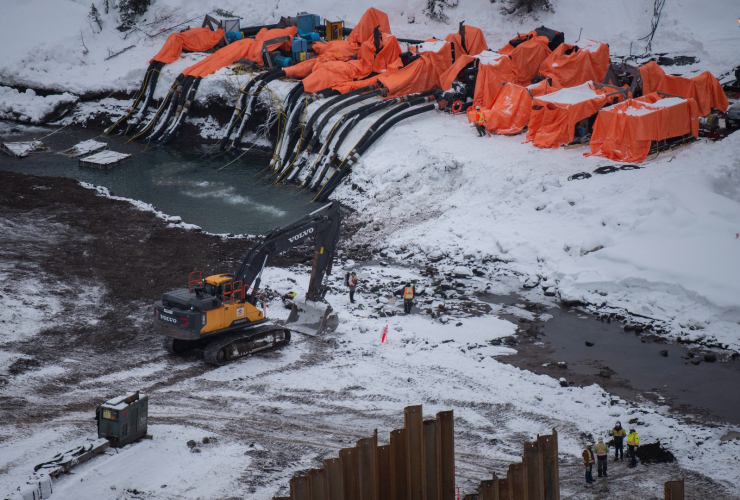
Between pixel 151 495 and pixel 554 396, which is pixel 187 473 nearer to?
pixel 151 495

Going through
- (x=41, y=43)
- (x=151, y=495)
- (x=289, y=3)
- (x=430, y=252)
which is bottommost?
(x=151, y=495)

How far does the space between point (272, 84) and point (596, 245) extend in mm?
17310

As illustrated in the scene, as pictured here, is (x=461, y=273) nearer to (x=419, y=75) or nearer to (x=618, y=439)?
(x=618, y=439)

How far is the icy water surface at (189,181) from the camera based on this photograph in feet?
86.1

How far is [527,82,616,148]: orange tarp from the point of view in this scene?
26.8 m

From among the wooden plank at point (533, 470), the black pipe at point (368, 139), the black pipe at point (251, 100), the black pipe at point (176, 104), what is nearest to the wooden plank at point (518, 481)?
the wooden plank at point (533, 470)

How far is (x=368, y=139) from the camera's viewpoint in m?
28.9

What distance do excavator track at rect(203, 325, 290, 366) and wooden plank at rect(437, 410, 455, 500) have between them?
7.17m

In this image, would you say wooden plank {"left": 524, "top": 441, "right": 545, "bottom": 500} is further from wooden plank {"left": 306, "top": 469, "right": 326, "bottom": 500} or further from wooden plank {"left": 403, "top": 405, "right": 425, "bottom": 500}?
wooden plank {"left": 306, "top": 469, "right": 326, "bottom": 500}

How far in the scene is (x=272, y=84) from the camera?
3300cm

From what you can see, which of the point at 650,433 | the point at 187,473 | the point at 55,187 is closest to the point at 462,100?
the point at 55,187

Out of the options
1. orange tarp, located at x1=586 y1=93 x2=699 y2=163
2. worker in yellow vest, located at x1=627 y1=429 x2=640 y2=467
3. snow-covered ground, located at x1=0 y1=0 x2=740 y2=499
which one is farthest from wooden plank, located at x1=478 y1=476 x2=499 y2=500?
orange tarp, located at x1=586 y1=93 x2=699 y2=163

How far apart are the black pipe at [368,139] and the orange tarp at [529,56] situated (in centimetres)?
428

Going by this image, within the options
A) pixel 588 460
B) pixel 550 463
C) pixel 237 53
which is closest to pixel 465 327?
pixel 588 460
